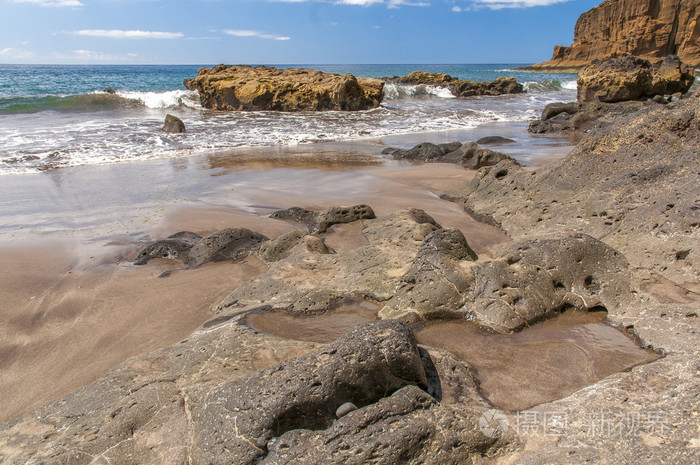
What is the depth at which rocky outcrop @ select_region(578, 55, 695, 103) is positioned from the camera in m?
18.4

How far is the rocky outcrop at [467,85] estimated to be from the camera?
35.7 meters

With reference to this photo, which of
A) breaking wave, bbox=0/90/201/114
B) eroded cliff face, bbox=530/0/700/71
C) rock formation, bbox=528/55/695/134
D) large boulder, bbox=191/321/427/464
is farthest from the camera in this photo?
eroded cliff face, bbox=530/0/700/71

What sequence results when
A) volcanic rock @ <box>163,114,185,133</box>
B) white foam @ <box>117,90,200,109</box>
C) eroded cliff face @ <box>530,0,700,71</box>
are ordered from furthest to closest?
eroded cliff face @ <box>530,0,700,71</box>, white foam @ <box>117,90,200,109</box>, volcanic rock @ <box>163,114,185,133</box>

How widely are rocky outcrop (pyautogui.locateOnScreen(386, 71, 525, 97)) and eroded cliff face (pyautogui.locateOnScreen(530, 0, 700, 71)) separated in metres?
30.9

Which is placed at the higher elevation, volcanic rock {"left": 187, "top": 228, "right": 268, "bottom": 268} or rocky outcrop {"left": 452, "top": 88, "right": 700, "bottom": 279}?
rocky outcrop {"left": 452, "top": 88, "right": 700, "bottom": 279}

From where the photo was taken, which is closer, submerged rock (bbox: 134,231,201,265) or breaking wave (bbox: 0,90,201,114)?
submerged rock (bbox: 134,231,201,265)

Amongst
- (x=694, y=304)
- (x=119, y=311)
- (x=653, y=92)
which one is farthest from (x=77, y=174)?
(x=653, y=92)

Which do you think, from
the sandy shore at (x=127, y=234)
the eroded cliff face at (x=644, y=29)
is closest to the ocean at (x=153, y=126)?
the sandy shore at (x=127, y=234)

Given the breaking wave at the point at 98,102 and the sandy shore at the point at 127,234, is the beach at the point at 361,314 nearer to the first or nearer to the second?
the sandy shore at the point at 127,234

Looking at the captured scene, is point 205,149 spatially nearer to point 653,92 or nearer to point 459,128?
point 459,128

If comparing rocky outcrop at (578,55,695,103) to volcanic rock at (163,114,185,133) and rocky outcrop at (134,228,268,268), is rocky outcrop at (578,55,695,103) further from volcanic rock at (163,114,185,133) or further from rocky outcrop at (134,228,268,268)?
rocky outcrop at (134,228,268,268)

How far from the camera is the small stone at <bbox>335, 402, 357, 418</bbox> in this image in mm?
2023

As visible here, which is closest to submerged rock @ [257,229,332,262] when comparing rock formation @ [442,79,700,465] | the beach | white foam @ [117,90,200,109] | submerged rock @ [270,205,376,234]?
the beach

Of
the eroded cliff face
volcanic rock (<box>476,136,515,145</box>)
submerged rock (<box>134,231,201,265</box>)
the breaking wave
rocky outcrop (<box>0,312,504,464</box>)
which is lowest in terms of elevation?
submerged rock (<box>134,231,201,265</box>)
